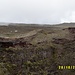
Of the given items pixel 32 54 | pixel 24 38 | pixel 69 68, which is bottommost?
pixel 69 68

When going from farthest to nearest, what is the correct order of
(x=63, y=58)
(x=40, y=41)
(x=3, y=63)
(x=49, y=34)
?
(x=49, y=34), (x=40, y=41), (x=63, y=58), (x=3, y=63)

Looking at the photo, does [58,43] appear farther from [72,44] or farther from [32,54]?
[32,54]

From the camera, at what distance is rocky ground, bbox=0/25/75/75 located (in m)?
22.1

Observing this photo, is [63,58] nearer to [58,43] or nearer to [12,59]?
[58,43]

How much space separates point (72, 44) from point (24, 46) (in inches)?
222

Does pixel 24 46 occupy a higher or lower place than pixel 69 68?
higher

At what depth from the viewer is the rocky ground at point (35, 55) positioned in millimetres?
22141

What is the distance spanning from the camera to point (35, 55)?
914 inches

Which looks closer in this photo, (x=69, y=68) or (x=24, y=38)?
(x=69, y=68)

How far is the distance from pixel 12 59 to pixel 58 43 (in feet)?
18.8

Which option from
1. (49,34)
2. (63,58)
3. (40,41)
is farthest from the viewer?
(49,34)

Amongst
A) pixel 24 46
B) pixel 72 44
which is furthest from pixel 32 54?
pixel 72 44

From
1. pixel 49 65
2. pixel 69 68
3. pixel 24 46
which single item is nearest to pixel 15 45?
pixel 24 46

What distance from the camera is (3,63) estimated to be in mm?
22141
